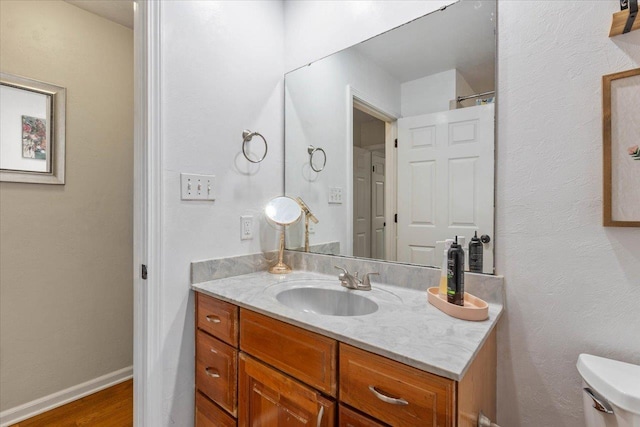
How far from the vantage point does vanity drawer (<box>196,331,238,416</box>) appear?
1140mm

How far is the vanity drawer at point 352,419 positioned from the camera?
0.75 metres

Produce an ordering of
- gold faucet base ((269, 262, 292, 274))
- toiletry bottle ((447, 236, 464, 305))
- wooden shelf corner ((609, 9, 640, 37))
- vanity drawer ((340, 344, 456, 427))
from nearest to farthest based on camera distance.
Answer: vanity drawer ((340, 344, 456, 427)) < wooden shelf corner ((609, 9, 640, 37)) < toiletry bottle ((447, 236, 464, 305)) < gold faucet base ((269, 262, 292, 274))

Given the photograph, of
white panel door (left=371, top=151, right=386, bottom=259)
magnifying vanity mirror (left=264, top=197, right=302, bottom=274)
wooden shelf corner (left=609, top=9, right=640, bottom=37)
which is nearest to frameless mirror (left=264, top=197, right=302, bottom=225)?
magnifying vanity mirror (left=264, top=197, right=302, bottom=274)

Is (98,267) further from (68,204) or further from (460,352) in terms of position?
(460,352)

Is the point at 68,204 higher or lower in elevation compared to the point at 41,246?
higher

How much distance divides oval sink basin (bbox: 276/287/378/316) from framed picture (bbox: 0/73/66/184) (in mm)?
1653

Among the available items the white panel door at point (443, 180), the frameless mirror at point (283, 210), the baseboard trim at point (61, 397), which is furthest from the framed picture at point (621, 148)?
the baseboard trim at point (61, 397)

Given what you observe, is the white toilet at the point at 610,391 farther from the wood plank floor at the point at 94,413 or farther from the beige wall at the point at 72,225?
the beige wall at the point at 72,225

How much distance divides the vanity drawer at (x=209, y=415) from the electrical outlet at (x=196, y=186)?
0.85m

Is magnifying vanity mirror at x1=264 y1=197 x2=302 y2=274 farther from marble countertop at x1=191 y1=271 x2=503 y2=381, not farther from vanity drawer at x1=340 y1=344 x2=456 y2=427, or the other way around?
vanity drawer at x1=340 y1=344 x2=456 y2=427

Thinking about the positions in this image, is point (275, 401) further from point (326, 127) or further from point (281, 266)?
point (326, 127)

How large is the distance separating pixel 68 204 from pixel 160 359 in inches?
51.1

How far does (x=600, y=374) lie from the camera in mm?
765

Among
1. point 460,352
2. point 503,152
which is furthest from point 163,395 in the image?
point 503,152
